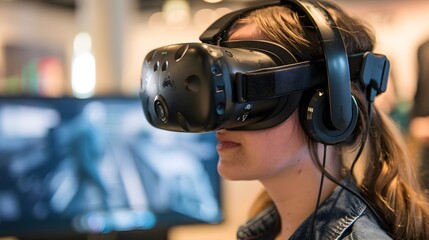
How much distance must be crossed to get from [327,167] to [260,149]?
122 millimetres

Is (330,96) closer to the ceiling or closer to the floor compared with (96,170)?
closer to the ceiling

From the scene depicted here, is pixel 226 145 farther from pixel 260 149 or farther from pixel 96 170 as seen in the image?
pixel 96 170

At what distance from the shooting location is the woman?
62cm

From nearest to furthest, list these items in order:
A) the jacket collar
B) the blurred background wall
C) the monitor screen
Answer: the jacket collar
the monitor screen
the blurred background wall

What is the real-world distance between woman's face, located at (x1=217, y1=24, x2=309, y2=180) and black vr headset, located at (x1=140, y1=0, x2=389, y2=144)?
0.02m

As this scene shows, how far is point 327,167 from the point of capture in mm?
688

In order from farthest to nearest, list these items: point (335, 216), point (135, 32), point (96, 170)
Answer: point (135, 32)
point (96, 170)
point (335, 216)

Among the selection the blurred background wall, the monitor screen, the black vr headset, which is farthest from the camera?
the blurred background wall

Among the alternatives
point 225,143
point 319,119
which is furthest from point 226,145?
point 319,119

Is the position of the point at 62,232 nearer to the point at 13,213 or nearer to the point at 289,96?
the point at 13,213

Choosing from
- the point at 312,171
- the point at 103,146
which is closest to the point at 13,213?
the point at 103,146

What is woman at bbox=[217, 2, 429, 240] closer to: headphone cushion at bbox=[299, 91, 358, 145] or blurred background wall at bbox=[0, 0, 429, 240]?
headphone cushion at bbox=[299, 91, 358, 145]

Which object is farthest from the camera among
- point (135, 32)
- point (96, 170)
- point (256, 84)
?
point (135, 32)

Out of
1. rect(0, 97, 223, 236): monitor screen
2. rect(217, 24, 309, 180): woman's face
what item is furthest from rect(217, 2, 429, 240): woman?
rect(0, 97, 223, 236): monitor screen
